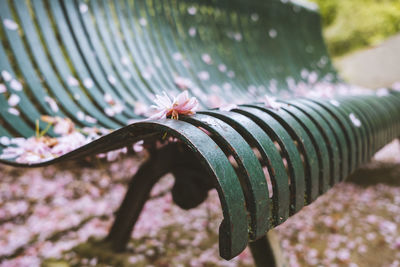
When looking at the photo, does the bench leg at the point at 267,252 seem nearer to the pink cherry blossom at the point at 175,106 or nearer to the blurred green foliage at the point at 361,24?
the pink cherry blossom at the point at 175,106

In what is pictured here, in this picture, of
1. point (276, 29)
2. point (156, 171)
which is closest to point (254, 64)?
point (276, 29)

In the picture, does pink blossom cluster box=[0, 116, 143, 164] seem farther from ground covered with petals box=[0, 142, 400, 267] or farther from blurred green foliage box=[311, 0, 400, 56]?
blurred green foliage box=[311, 0, 400, 56]

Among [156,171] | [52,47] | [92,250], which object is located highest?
[52,47]

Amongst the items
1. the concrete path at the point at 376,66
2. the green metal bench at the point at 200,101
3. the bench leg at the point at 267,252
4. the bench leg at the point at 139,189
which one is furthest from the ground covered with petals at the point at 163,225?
the concrete path at the point at 376,66

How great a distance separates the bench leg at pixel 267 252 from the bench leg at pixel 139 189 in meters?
0.48

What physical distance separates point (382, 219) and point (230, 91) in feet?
5.23

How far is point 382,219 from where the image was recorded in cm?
230

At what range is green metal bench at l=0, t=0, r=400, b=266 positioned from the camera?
2.12 feet

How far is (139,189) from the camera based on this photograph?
4.42 ft

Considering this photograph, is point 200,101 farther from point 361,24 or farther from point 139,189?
point 361,24

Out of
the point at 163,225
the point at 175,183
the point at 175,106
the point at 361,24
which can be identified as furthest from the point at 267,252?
the point at 361,24

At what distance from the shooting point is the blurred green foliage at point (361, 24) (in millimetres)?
6441

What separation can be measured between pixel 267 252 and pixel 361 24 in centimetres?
720

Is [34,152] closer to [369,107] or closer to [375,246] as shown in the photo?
[369,107]
